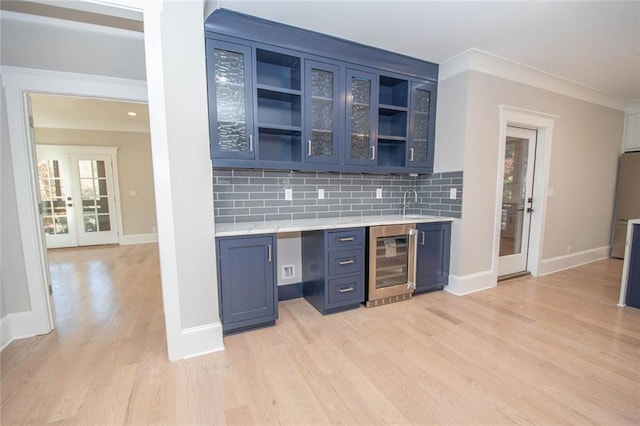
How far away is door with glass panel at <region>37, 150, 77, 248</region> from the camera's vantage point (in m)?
5.50

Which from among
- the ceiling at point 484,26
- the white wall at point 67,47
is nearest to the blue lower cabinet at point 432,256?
the ceiling at point 484,26

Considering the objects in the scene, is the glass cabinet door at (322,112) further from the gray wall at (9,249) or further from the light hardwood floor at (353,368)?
the gray wall at (9,249)

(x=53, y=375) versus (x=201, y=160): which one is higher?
(x=201, y=160)

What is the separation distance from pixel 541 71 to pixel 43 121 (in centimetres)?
859

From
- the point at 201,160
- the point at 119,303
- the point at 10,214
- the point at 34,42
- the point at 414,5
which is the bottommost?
the point at 119,303

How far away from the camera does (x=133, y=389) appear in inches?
64.7

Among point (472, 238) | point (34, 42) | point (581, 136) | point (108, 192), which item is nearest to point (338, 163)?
point (472, 238)

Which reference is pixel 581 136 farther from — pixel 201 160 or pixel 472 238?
pixel 201 160

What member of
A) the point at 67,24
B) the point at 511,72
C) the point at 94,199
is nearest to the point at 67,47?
the point at 67,24

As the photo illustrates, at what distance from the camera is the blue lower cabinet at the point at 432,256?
116 inches

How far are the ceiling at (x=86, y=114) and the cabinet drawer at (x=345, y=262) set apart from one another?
3.76m

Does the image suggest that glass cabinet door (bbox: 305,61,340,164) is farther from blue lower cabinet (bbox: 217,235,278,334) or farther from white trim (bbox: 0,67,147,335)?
white trim (bbox: 0,67,147,335)

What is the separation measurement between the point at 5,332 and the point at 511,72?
18.1ft

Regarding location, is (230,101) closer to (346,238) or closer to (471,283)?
(346,238)
